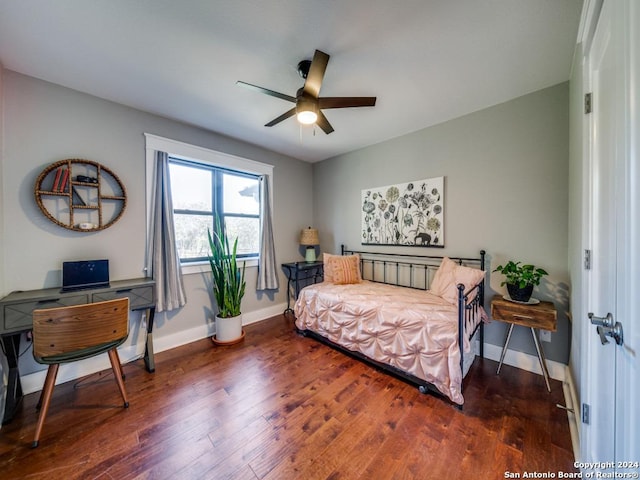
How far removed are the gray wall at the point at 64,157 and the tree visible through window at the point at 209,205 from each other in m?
0.32

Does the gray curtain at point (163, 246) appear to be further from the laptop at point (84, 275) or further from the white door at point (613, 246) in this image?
the white door at point (613, 246)

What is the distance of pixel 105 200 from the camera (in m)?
2.26

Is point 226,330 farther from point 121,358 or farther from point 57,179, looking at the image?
point 57,179

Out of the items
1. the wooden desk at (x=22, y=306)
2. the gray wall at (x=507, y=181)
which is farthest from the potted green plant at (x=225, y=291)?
the gray wall at (x=507, y=181)

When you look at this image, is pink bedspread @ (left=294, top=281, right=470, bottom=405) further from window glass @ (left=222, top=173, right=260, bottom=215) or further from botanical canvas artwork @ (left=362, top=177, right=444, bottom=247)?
window glass @ (left=222, top=173, right=260, bottom=215)

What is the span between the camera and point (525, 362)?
85.8 inches

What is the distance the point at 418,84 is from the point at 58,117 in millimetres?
3157

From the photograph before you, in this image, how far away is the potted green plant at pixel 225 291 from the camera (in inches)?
108

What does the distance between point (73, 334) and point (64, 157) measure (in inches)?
62.0

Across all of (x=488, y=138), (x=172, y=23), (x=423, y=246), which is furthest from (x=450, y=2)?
(x=423, y=246)

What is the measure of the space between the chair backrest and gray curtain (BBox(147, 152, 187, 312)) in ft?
2.54

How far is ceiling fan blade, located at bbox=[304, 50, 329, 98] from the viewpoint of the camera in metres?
1.47

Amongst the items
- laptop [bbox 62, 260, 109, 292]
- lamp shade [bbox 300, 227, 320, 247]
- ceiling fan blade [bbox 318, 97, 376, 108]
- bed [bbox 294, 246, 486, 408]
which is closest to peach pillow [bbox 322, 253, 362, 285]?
bed [bbox 294, 246, 486, 408]

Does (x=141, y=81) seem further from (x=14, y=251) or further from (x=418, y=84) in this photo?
(x=418, y=84)
